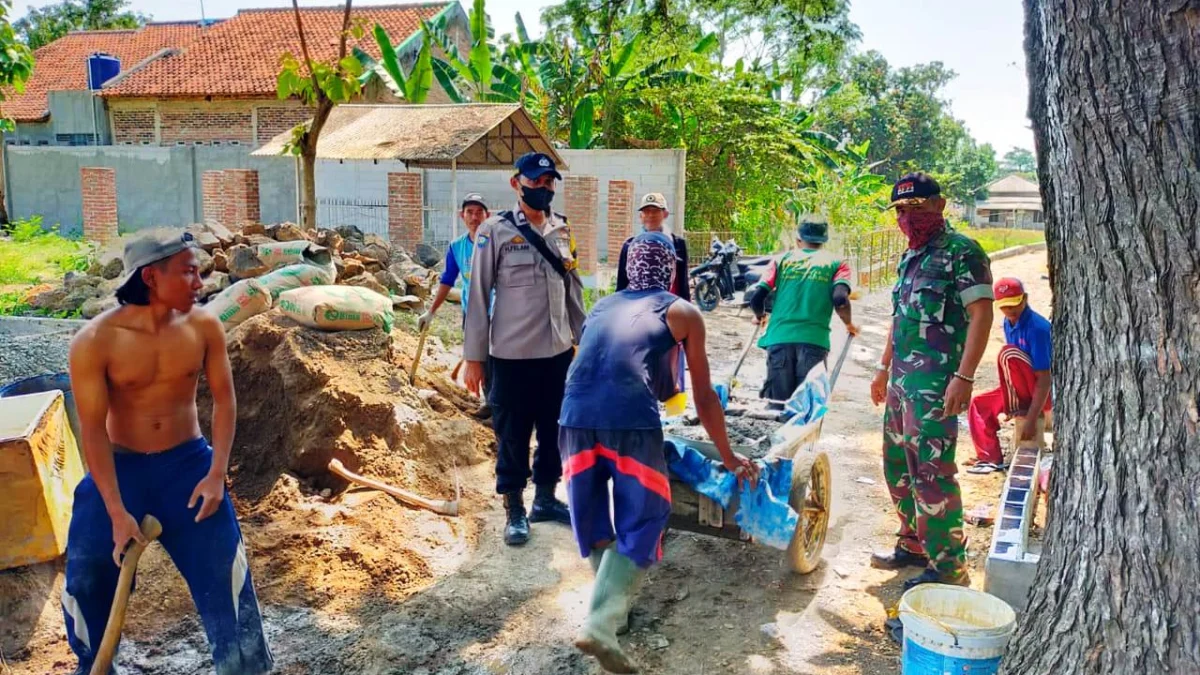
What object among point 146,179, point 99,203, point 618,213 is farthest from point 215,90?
point 618,213

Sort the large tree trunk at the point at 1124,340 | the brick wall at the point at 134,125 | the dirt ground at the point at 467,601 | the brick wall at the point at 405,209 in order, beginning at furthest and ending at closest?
1. the brick wall at the point at 134,125
2. the brick wall at the point at 405,209
3. the dirt ground at the point at 467,601
4. the large tree trunk at the point at 1124,340

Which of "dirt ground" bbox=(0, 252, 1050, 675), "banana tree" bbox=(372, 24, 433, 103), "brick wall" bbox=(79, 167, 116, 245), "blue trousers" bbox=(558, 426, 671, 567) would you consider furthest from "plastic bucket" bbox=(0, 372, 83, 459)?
"banana tree" bbox=(372, 24, 433, 103)

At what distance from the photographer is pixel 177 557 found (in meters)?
3.44

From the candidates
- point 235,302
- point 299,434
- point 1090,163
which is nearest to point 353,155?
point 235,302

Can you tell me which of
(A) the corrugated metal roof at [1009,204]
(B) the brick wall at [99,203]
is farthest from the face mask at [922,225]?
(A) the corrugated metal roof at [1009,204]

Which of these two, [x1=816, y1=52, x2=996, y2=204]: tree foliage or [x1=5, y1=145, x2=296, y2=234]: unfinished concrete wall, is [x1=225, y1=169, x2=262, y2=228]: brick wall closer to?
[x1=5, y1=145, x2=296, y2=234]: unfinished concrete wall

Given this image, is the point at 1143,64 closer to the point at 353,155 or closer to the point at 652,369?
the point at 652,369

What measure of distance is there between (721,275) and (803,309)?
9.39 metres

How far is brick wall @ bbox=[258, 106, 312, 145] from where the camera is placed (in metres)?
24.8

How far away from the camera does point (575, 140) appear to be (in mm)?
20562

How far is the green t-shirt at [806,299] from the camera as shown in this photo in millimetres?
5707

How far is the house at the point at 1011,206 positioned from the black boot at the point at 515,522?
49.6 m

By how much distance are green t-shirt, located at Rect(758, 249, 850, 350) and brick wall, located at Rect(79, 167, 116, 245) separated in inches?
506

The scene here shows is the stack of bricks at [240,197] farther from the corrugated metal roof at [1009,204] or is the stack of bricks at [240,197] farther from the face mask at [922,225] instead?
the corrugated metal roof at [1009,204]
